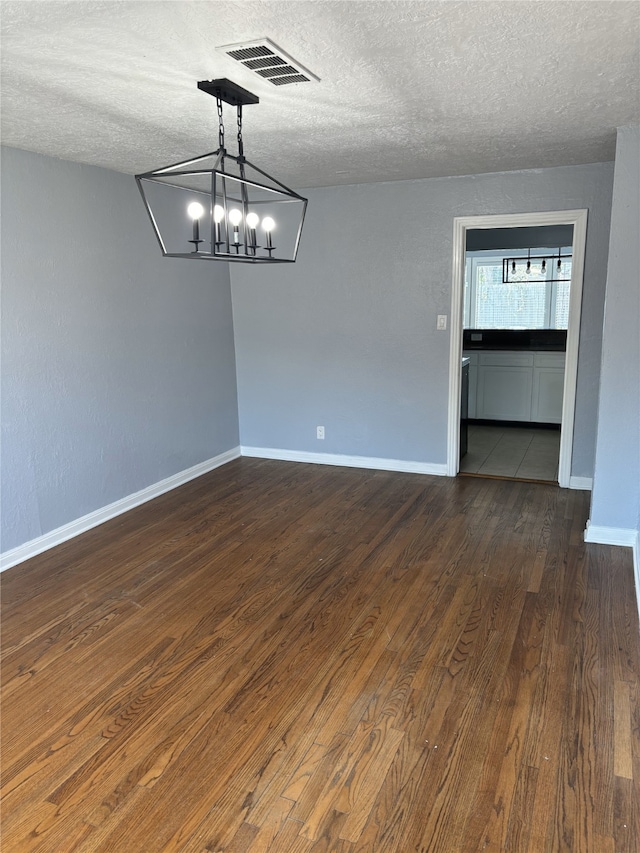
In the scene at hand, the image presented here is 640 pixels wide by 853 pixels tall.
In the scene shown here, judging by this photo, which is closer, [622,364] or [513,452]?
[622,364]

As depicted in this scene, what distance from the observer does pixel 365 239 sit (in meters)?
4.70

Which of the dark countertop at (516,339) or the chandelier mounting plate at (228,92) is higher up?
the chandelier mounting plate at (228,92)

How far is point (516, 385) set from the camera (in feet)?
21.4

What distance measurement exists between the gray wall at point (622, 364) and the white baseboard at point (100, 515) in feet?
9.79

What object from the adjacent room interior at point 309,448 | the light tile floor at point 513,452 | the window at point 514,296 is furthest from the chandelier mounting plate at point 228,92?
the window at point 514,296

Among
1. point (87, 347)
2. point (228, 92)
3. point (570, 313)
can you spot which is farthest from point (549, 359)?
point (228, 92)

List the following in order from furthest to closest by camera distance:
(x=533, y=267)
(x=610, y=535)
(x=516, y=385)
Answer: (x=533, y=267) → (x=516, y=385) → (x=610, y=535)

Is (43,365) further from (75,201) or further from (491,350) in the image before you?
(491,350)

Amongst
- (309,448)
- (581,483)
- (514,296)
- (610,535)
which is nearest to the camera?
(610,535)

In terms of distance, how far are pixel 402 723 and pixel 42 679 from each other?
4.64ft

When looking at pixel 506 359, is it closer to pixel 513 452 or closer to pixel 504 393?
pixel 504 393

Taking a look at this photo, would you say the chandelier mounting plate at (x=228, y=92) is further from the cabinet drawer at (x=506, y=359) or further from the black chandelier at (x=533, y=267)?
the black chandelier at (x=533, y=267)

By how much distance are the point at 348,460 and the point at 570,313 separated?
210 cm

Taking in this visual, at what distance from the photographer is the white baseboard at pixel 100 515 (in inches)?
134
